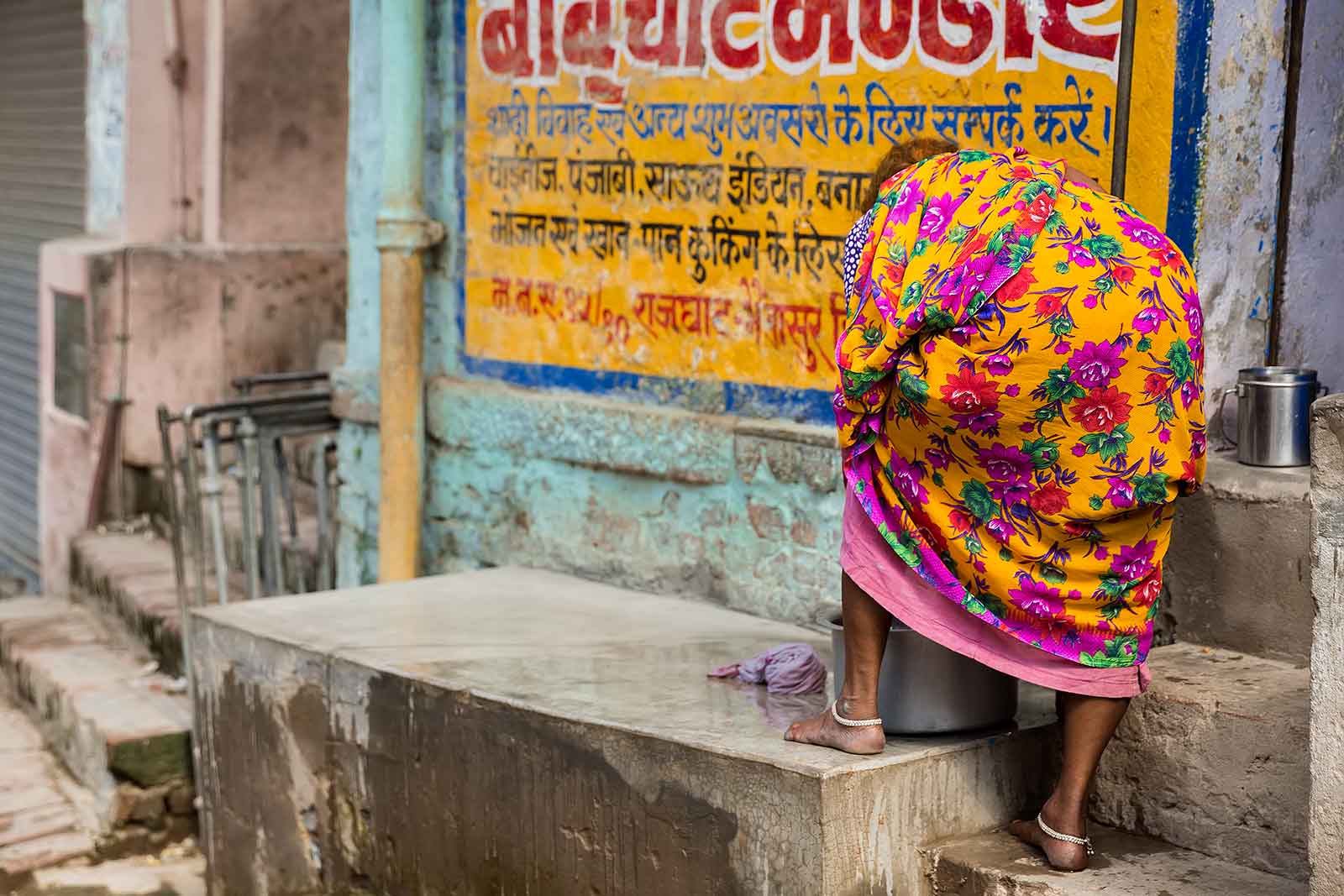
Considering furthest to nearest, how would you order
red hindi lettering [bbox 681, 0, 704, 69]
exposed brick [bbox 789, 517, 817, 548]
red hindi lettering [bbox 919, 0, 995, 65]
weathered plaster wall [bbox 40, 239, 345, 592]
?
weathered plaster wall [bbox 40, 239, 345, 592], red hindi lettering [bbox 681, 0, 704, 69], exposed brick [bbox 789, 517, 817, 548], red hindi lettering [bbox 919, 0, 995, 65]

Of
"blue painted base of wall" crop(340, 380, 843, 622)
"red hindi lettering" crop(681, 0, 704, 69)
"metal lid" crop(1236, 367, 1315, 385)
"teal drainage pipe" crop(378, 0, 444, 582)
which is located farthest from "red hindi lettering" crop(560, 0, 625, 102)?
"metal lid" crop(1236, 367, 1315, 385)

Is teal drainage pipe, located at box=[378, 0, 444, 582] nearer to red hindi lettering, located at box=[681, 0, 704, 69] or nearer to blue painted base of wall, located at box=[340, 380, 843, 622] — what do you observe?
blue painted base of wall, located at box=[340, 380, 843, 622]

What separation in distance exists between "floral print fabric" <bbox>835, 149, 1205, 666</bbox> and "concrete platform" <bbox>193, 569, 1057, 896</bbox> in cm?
43

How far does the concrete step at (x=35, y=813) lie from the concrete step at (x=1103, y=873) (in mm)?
3229

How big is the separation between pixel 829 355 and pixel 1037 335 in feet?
4.76

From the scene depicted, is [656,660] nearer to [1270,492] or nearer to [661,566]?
[661,566]

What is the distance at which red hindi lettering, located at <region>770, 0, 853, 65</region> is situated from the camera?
4.33m

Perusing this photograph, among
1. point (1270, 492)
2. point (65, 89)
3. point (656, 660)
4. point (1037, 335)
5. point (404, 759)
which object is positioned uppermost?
point (65, 89)

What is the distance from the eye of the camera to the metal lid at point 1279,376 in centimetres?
349

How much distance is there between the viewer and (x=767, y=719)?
141 inches

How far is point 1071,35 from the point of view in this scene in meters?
3.81

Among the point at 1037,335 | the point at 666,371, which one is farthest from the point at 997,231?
the point at 666,371

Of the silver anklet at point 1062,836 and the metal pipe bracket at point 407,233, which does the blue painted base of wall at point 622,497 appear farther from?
the silver anklet at point 1062,836

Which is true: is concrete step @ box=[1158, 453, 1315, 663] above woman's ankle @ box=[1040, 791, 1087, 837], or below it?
above
